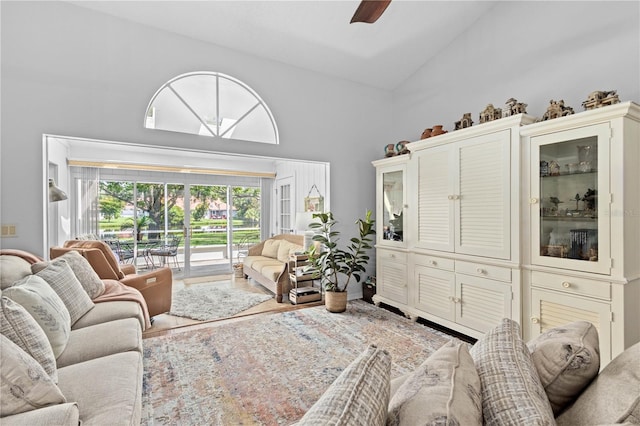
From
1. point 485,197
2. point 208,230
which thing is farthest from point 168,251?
point 485,197

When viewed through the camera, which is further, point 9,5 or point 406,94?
point 406,94

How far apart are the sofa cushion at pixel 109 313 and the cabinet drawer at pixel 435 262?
269 centimetres

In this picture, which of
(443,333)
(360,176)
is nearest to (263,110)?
(360,176)

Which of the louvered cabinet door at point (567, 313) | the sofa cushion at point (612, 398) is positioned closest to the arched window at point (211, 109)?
the louvered cabinet door at point (567, 313)

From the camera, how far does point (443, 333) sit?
313cm

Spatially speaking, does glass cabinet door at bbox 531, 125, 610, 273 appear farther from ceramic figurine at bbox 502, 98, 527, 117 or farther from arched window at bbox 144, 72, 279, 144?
arched window at bbox 144, 72, 279, 144

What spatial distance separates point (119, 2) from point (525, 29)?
3.76 meters

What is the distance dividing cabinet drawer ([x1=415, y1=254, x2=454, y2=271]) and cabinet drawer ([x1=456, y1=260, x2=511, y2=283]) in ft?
0.28

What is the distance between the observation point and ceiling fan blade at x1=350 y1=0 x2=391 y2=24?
171cm

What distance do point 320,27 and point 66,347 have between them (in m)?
3.42

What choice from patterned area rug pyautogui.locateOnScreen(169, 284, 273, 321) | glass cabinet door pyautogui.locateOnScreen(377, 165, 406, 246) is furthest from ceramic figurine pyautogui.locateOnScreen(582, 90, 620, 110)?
patterned area rug pyautogui.locateOnScreen(169, 284, 273, 321)

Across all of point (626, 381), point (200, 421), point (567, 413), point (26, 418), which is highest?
point (626, 381)

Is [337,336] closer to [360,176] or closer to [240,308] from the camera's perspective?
[240,308]

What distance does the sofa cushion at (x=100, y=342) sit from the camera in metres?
1.75
